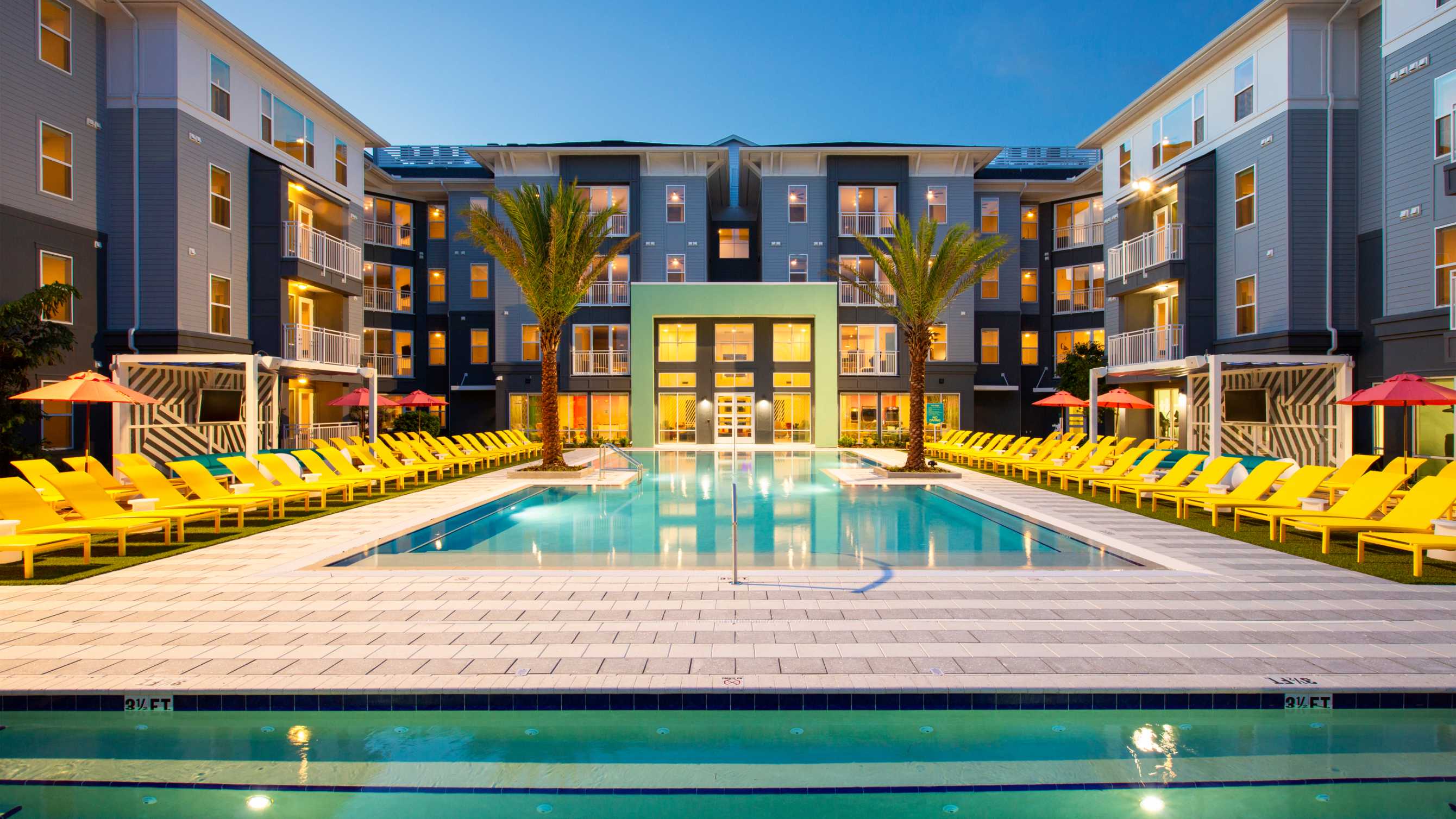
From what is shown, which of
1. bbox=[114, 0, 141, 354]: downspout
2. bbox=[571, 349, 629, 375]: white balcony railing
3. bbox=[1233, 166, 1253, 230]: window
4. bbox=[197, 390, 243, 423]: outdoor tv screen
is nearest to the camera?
bbox=[114, 0, 141, 354]: downspout

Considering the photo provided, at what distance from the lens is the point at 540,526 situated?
11.9 meters

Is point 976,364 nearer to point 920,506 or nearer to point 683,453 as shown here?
point 683,453

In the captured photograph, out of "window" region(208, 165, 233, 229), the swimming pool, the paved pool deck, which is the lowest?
the swimming pool

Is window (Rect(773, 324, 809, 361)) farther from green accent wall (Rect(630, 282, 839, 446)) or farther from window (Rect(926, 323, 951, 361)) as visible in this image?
window (Rect(926, 323, 951, 361))

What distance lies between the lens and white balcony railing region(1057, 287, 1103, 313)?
35000 mm

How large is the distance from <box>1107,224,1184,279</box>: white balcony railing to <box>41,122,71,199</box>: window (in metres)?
27.6

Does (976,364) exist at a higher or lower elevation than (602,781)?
higher

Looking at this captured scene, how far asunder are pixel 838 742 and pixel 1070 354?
2800 cm

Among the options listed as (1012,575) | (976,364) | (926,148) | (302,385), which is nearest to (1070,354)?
(976,364)

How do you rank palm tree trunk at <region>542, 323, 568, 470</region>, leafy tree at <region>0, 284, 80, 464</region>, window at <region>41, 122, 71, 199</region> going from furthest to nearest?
palm tree trunk at <region>542, 323, 568, 470</region>, window at <region>41, 122, 71, 199</region>, leafy tree at <region>0, 284, 80, 464</region>

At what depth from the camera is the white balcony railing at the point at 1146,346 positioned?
873 inches

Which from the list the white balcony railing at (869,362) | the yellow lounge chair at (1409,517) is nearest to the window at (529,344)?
the white balcony railing at (869,362)

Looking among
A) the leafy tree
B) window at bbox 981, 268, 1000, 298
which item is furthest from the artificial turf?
window at bbox 981, 268, 1000, 298

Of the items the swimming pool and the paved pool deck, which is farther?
the paved pool deck
